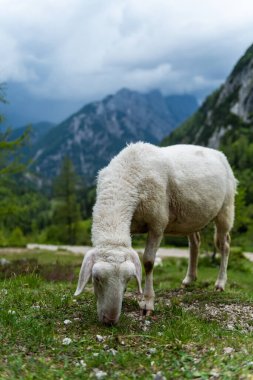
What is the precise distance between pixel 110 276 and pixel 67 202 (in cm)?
7661

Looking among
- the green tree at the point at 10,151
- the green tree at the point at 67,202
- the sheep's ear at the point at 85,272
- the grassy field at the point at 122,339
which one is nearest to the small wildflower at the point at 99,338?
the grassy field at the point at 122,339

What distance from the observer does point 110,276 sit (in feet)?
24.0

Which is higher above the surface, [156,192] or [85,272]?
[156,192]

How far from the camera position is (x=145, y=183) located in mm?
9047

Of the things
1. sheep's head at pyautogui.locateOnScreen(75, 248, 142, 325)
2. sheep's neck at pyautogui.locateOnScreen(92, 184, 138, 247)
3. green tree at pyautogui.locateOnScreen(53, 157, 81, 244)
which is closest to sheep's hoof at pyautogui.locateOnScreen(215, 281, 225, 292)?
sheep's neck at pyautogui.locateOnScreen(92, 184, 138, 247)

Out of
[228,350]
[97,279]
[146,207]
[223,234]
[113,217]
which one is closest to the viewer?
[228,350]

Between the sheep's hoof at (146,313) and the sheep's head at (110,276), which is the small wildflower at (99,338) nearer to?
the sheep's head at (110,276)

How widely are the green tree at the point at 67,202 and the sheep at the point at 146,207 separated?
7101cm

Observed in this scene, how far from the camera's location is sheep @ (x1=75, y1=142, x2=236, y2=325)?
749 centimetres

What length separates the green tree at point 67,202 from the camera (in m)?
82.8

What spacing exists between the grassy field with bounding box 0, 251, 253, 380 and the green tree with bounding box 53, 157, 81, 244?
237 ft

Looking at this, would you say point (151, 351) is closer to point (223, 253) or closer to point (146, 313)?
point (146, 313)

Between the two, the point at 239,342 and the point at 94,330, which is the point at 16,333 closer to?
the point at 94,330

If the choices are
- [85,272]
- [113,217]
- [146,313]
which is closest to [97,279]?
[85,272]
